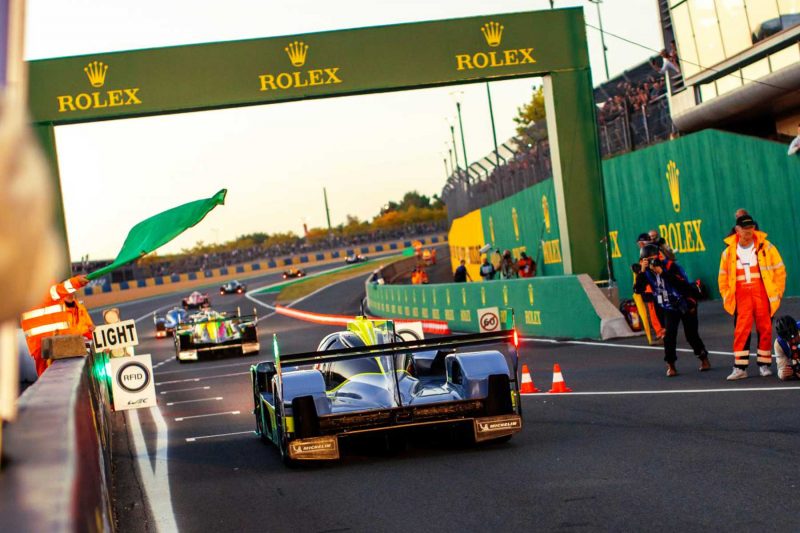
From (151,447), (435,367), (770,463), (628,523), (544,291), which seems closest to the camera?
(628,523)

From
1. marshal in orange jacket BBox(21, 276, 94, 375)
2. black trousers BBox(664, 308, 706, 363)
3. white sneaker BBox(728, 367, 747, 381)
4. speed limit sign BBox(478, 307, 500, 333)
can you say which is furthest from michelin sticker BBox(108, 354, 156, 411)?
speed limit sign BBox(478, 307, 500, 333)

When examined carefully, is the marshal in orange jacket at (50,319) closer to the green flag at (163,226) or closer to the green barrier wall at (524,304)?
the green flag at (163,226)

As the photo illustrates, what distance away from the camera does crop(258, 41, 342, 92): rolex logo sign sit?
71.6ft

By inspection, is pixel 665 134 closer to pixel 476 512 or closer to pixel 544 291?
pixel 544 291

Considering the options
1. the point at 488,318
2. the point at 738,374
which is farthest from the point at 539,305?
the point at 738,374

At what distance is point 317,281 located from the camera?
76.1m

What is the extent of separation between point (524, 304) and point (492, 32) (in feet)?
18.6

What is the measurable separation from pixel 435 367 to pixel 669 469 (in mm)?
3636

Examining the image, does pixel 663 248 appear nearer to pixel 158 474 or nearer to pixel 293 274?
pixel 158 474

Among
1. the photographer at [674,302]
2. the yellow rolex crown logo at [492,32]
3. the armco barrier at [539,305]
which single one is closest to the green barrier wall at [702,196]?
the armco barrier at [539,305]

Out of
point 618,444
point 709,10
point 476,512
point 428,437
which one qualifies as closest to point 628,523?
point 476,512

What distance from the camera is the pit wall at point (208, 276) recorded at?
278 feet

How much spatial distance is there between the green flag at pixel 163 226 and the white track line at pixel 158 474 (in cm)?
182

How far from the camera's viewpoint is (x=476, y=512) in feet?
23.3
